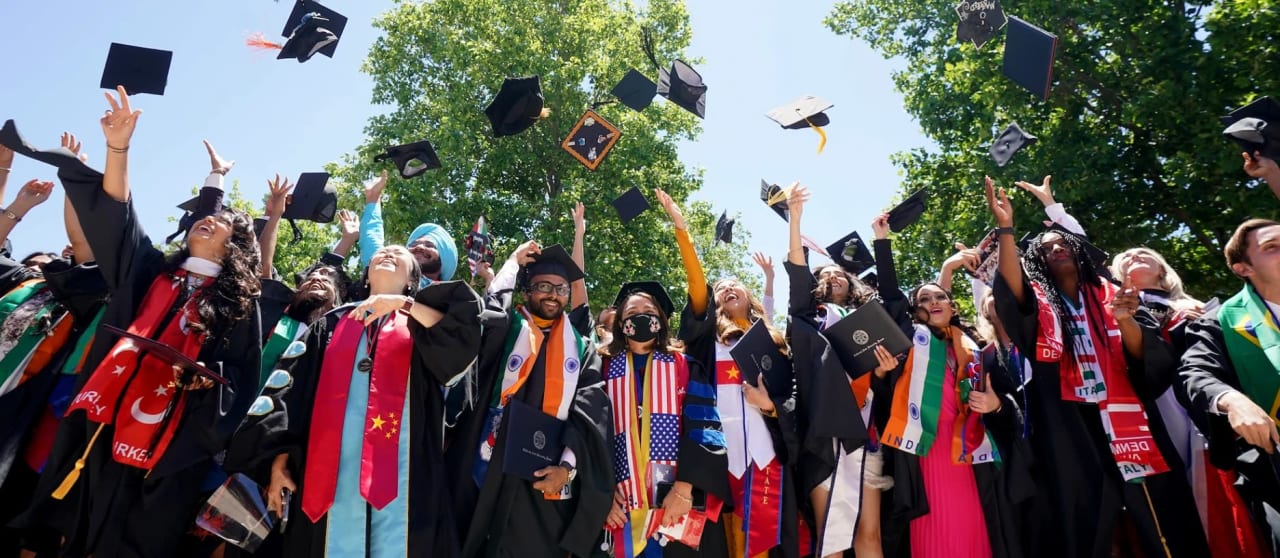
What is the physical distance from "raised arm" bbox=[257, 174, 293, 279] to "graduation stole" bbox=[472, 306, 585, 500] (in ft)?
4.89

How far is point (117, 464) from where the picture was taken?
3.46m

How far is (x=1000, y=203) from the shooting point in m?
4.31

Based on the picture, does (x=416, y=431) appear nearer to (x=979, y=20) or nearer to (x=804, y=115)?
(x=804, y=115)

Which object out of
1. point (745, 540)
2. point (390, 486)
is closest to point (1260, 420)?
point (745, 540)

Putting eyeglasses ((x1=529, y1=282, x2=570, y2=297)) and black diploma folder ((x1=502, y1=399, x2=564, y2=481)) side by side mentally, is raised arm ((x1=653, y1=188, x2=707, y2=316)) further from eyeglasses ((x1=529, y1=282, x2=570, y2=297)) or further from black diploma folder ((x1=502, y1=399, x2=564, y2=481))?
black diploma folder ((x1=502, y1=399, x2=564, y2=481))

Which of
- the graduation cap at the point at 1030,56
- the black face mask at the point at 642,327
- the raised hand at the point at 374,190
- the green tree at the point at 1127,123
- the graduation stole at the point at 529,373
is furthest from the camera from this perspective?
the green tree at the point at 1127,123

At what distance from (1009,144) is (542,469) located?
4492mm

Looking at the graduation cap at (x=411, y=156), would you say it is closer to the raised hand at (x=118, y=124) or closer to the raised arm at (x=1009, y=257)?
the raised hand at (x=118, y=124)

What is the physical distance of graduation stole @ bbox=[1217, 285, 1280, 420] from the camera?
11.5 ft

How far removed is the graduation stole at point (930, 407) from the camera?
4168 mm

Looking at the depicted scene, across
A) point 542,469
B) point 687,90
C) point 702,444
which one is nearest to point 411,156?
point 687,90

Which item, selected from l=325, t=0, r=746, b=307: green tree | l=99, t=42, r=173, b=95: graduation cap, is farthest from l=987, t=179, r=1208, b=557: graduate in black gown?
l=325, t=0, r=746, b=307: green tree

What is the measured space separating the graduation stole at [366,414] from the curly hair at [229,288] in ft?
1.52

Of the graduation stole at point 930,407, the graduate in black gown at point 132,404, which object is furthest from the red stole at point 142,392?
the graduation stole at point 930,407
